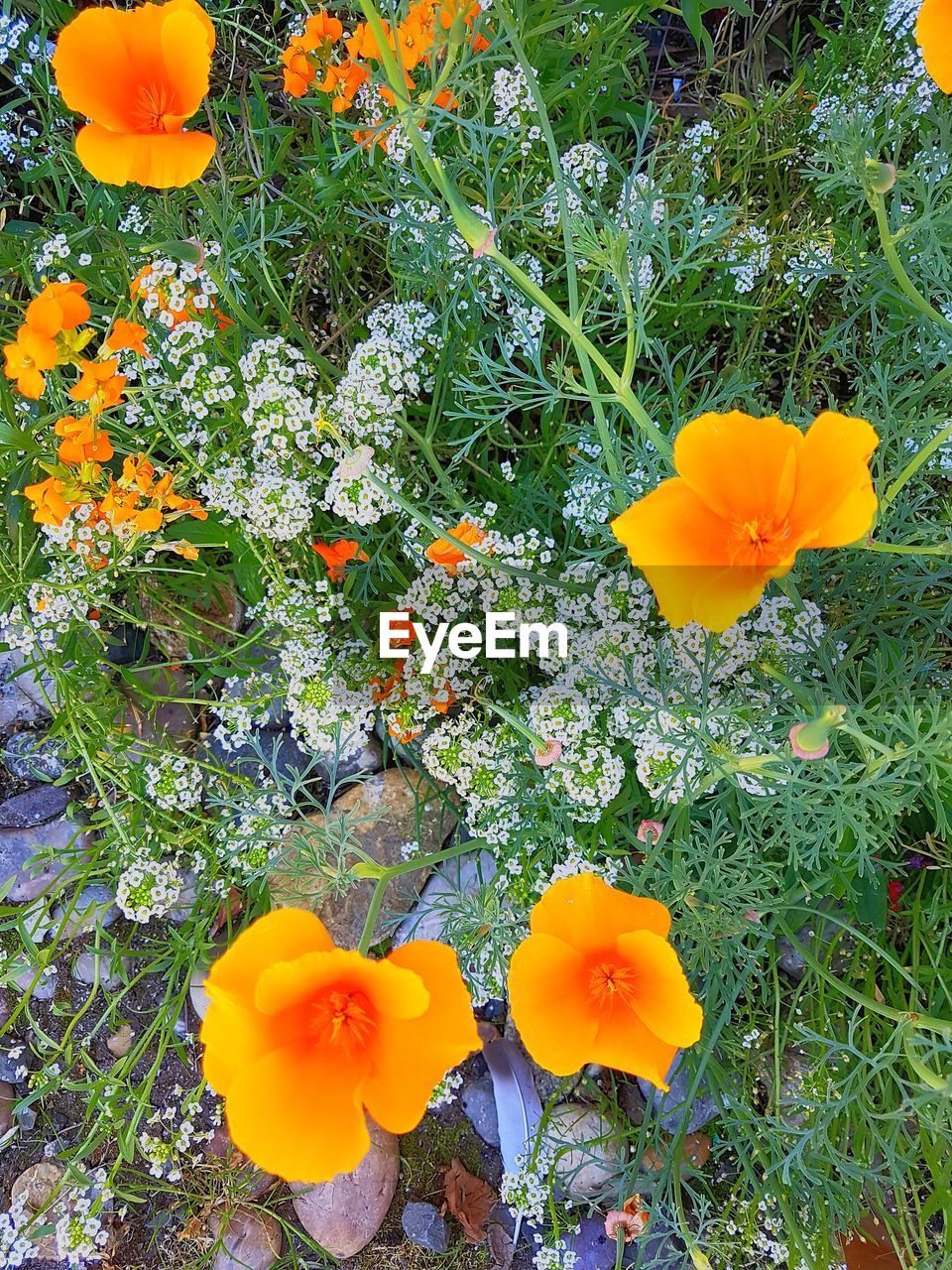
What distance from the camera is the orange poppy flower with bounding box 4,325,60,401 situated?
4.71 ft

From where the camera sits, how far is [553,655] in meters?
1.81

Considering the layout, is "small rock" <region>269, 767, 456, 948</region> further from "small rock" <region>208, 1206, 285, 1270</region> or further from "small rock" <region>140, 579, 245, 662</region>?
"small rock" <region>208, 1206, 285, 1270</region>

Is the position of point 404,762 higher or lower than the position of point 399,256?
lower

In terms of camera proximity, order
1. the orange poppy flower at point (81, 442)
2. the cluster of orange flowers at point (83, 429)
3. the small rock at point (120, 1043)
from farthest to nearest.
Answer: the small rock at point (120, 1043) < the orange poppy flower at point (81, 442) < the cluster of orange flowers at point (83, 429)

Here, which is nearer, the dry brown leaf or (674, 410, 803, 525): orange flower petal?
(674, 410, 803, 525): orange flower petal

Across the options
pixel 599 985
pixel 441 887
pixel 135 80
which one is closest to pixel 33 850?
pixel 441 887

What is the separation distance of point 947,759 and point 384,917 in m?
1.35

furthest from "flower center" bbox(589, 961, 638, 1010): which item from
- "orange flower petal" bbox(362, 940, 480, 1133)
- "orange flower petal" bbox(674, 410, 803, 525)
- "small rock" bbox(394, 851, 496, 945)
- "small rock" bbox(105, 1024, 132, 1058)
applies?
"small rock" bbox(105, 1024, 132, 1058)

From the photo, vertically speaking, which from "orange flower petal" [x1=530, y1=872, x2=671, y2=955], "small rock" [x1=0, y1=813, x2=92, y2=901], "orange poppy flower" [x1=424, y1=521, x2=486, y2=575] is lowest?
"small rock" [x1=0, y1=813, x2=92, y2=901]

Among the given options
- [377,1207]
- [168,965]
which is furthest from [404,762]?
[377,1207]

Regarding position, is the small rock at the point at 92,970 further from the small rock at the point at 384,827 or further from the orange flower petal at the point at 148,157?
the orange flower petal at the point at 148,157

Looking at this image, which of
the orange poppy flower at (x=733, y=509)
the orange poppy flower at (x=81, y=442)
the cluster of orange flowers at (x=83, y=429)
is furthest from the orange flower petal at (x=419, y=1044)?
the orange poppy flower at (x=81, y=442)

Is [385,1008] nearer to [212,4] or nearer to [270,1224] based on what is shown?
[270,1224]

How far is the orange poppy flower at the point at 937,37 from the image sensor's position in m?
1.16
